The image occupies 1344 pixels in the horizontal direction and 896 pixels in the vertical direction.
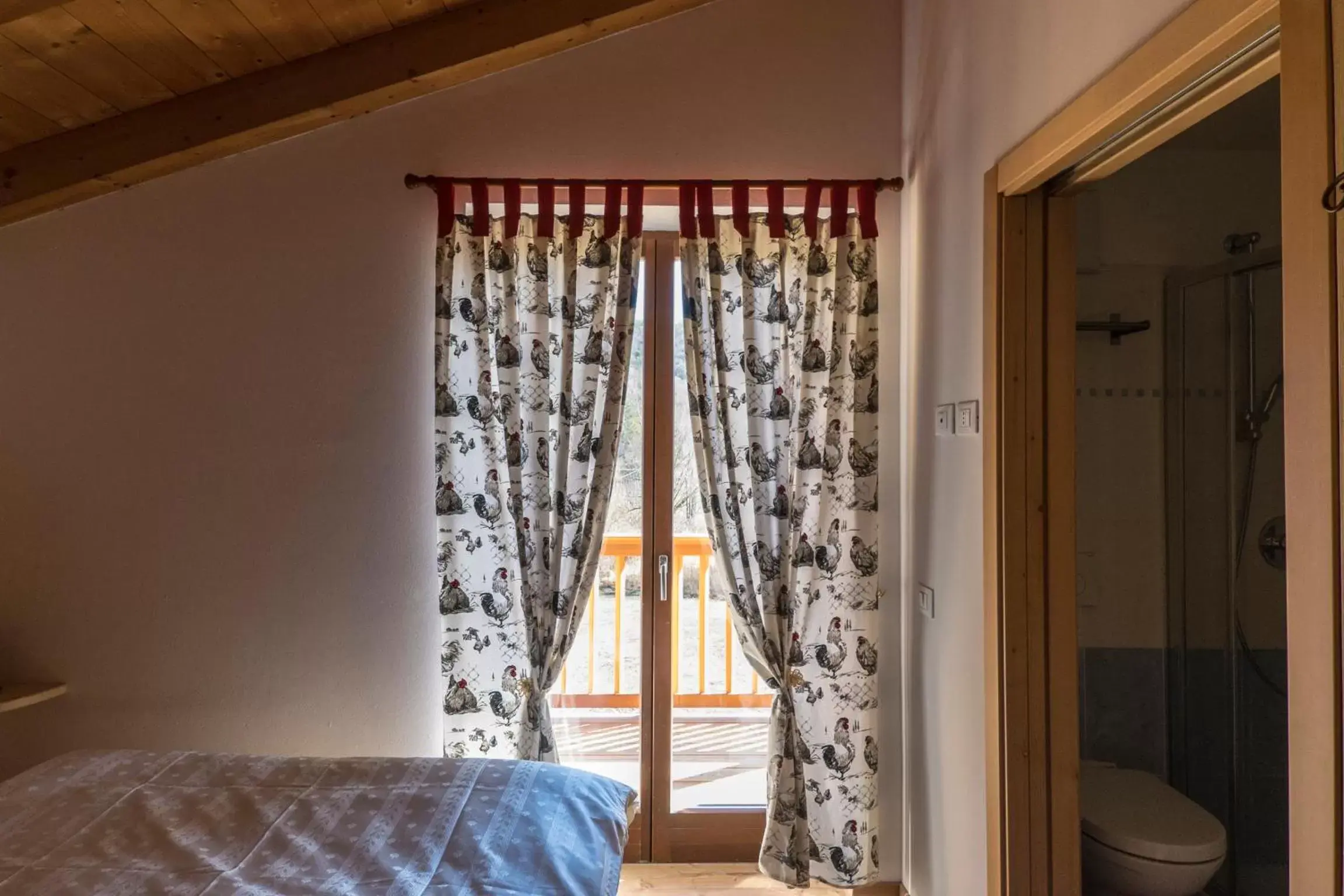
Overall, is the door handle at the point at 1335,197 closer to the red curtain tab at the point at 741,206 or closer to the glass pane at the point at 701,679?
the red curtain tab at the point at 741,206

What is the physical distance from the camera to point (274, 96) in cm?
218

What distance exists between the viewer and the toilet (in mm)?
1877

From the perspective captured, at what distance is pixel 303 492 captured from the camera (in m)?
2.38

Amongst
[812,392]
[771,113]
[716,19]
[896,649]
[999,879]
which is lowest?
[999,879]

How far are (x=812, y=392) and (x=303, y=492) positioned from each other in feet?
5.58

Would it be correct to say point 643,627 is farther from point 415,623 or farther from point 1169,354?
point 1169,354

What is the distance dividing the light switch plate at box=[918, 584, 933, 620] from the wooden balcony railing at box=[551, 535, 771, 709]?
64 centimetres

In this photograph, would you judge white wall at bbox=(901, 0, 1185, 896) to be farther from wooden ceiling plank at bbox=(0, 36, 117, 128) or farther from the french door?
wooden ceiling plank at bbox=(0, 36, 117, 128)

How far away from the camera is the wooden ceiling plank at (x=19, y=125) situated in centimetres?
200

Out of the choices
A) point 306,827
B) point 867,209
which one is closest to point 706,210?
point 867,209

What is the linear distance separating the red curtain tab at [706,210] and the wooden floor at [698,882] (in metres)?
2.07

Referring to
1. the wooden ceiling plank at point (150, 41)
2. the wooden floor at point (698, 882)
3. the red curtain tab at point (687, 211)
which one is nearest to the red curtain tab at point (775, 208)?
the red curtain tab at point (687, 211)

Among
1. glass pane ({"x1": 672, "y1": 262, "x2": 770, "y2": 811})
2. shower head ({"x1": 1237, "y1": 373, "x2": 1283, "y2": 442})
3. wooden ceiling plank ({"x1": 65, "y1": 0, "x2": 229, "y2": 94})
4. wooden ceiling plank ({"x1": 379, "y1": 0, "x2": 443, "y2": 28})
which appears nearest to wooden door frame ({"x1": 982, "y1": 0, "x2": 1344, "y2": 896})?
glass pane ({"x1": 672, "y1": 262, "x2": 770, "y2": 811})

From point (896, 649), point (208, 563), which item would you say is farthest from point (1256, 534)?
point (208, 563)
